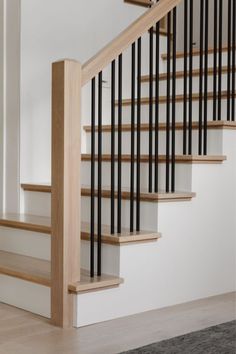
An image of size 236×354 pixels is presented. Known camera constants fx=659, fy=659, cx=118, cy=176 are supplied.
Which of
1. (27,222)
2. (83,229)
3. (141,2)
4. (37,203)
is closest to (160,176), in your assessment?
(83,229)

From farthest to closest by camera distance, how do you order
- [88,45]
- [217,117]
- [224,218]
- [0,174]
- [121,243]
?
1. [88,45]
2. [0,174]
3. [217,117]
4. [224,218]
5. [121,243]

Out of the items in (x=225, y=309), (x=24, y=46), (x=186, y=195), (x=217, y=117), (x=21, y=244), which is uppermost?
(x=24, y=46)

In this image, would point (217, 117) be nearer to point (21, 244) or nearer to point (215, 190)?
point (215, 190)

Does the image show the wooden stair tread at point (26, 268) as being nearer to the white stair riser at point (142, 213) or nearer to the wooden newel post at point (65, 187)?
the wooden newel post at point (65, 187)

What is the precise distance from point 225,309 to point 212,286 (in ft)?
1.13

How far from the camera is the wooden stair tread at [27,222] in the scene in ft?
12.0

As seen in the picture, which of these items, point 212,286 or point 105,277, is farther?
point 212,286

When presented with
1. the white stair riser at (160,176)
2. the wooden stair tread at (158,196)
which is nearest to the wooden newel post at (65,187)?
the wooden stair tread at (158,196)

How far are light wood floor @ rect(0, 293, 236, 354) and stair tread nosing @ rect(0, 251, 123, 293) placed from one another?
0.60 feet

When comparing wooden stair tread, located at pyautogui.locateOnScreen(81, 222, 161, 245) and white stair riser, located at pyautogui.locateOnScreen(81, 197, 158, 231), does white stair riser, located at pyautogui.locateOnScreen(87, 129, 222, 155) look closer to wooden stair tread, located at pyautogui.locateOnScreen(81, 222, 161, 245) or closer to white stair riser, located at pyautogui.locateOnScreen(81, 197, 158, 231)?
white stair riser, located at pyautogui.locateOnScreen(81, 197, 158, 231)

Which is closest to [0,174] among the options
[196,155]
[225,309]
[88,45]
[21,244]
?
[21,244]

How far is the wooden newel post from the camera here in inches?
122

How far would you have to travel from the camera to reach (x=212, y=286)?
3.77m

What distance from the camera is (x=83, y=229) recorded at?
3.48m
